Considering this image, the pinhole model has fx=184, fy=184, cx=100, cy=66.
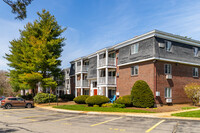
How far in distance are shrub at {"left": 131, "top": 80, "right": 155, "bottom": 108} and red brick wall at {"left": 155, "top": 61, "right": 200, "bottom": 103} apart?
206 cm

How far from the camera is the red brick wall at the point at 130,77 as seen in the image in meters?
20.4

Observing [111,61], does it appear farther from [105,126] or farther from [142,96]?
[105,126]

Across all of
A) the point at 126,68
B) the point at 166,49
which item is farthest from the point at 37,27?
the point at 166,49

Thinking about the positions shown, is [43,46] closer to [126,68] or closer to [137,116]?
[126,68]

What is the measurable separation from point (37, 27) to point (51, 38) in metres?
2.93

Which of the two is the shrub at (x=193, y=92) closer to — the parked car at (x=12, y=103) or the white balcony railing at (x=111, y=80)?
the white balcony railing at (x=111, y=80)

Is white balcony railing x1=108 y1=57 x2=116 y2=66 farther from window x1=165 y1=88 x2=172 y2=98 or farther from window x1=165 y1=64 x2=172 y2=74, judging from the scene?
window x1=165 y1=88 x2=172 y2=98

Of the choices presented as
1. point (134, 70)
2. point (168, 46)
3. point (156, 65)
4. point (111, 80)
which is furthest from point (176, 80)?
point (111, 80)

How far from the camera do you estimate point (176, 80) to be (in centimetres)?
2173

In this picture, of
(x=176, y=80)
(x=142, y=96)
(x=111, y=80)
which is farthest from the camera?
(x=111, y=80)

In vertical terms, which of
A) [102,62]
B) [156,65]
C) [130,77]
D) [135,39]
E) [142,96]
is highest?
[135,39]

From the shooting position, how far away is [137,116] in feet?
46.2

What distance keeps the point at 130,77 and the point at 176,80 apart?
215 inches

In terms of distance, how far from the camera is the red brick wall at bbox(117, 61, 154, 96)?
67.0 ft
